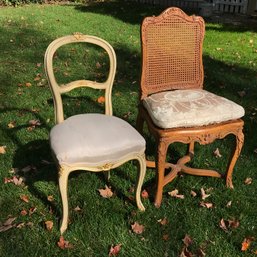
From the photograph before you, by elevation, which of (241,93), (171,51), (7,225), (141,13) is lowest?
(141,13)

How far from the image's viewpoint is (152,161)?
3.89 m

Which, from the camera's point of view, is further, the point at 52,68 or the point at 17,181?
the point at 17,181

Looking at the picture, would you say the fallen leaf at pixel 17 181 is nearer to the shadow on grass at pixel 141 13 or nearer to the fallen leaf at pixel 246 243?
the fallen leaf at pixel 246 243

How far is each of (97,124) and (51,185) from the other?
94cm

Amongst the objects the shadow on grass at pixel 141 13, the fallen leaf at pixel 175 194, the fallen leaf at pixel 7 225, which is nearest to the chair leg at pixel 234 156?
the fallen leaf at pixel 175 194

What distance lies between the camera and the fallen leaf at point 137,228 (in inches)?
119

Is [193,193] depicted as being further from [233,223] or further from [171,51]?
[171,51]

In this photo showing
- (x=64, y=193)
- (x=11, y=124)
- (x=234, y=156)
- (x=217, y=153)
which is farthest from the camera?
(x=11, y=124)

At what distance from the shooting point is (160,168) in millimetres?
3158

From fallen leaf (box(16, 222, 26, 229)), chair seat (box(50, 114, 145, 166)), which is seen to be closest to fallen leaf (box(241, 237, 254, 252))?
chair seat (box(50, 114, 145, 166))

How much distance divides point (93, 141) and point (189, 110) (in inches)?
32.2

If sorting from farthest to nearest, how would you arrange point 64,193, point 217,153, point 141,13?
1. point 141,13
2. point 217,153
3. point 64,193

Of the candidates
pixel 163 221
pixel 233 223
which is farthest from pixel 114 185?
pixel 233 223

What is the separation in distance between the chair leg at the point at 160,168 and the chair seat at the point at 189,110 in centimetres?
17
